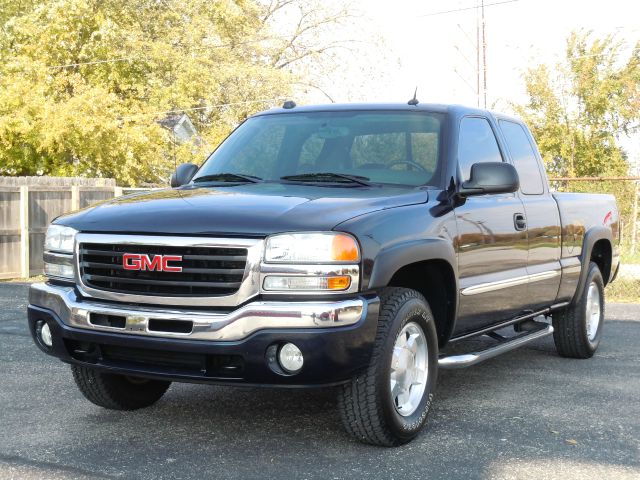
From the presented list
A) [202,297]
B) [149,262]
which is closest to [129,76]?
[149,262]

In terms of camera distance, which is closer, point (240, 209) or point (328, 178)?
point (240, 209)

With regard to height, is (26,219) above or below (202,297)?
below

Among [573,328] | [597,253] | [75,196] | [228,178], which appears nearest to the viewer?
[228,178]

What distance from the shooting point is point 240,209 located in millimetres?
4691

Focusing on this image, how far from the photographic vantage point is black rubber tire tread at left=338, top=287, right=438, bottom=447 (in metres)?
4.66

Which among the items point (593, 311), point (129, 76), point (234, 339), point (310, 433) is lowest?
point (310, 433)

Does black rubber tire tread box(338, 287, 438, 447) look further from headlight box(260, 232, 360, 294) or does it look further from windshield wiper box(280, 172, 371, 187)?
windshield wiper box(280, 172, 371, 187)

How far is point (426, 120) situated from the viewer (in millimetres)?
6035

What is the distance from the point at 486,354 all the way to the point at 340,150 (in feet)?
5.14

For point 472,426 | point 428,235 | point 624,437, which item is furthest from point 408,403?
point 624,437

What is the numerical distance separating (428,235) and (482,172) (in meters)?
0.70

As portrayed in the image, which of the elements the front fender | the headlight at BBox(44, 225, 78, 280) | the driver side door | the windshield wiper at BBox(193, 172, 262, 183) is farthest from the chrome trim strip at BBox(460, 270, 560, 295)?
the headlight at BBox(44, 225, 78, 280)

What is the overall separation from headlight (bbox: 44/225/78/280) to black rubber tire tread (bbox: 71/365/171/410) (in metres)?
0.68

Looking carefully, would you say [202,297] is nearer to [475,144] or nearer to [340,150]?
[340,150]
